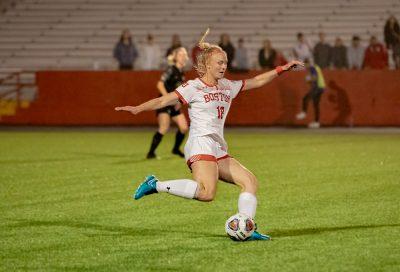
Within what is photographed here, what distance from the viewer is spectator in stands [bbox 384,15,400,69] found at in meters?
28.2

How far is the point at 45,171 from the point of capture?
15984 millimetres

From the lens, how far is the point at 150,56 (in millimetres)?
30375

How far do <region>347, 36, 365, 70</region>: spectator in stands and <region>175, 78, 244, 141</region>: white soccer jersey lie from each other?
19953 millimetres

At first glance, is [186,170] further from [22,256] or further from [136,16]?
[136,16]

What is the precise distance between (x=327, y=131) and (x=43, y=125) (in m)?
9.02

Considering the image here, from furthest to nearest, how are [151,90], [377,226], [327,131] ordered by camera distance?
[151,90] → [327,131] → [377,226]

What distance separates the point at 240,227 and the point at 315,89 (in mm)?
19468

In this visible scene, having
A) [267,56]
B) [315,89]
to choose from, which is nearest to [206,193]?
[315,89]

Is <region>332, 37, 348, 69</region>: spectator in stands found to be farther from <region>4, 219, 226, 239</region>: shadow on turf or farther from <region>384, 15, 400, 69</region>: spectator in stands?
<region>4, 219, 226, 239</region>: shadow on turf

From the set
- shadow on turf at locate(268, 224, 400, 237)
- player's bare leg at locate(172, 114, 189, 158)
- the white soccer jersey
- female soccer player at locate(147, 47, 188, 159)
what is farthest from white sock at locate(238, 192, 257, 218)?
player's bare leg at locate(172, 114, 189, 158)

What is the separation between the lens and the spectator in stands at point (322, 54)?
2842cm

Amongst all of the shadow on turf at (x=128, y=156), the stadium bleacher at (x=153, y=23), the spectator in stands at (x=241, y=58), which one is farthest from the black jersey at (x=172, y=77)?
the stadium bleacher at (x=153, y=23)

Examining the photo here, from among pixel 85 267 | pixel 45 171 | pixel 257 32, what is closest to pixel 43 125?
pixel 257 32

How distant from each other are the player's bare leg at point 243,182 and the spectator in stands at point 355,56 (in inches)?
790
